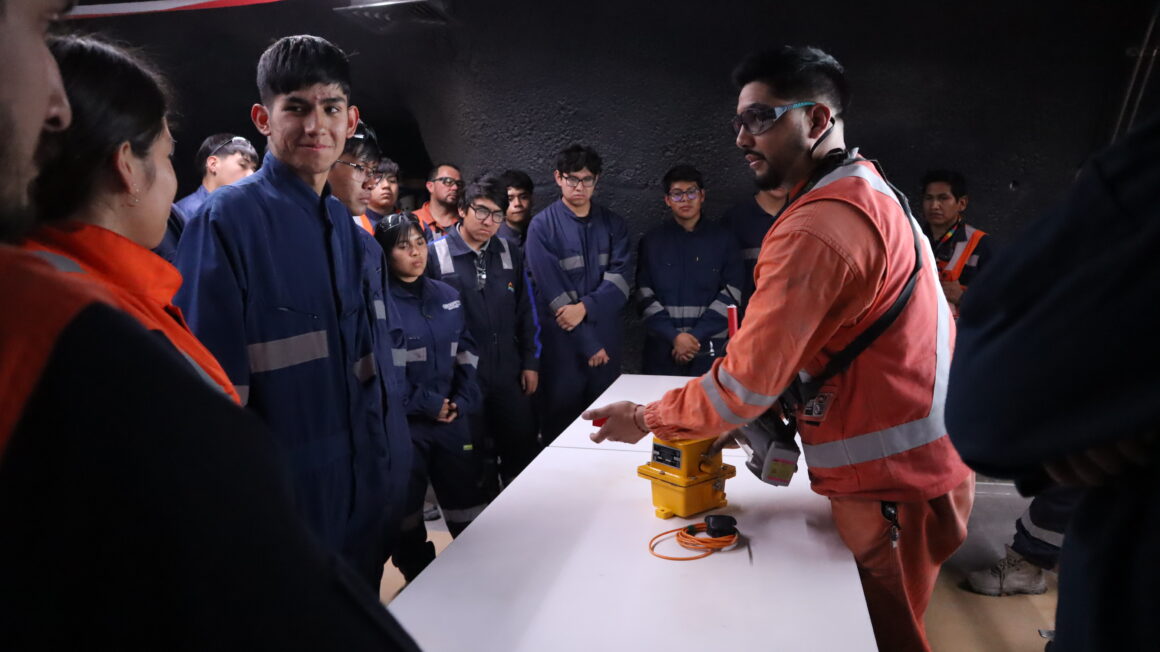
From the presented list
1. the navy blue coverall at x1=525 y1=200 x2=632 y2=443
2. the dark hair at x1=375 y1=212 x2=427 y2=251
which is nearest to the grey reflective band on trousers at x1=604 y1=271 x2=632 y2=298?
the navy blue coverall at x1=525 y1=200 x2=632 y2=443

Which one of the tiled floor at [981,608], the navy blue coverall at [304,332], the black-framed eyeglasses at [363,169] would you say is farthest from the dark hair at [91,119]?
the tiled floor at [981,608]

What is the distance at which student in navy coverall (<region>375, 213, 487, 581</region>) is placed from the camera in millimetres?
2867

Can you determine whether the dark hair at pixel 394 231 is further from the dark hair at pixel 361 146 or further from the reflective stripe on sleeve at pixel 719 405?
the reflective stripe on sleeve at pixel 719 405

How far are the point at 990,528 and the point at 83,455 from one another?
4.02m

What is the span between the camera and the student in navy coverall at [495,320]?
3562 mm

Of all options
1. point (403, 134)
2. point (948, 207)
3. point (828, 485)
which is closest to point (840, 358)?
point (828, 485)

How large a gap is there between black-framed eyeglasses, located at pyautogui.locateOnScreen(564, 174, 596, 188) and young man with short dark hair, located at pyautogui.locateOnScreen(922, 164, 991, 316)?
1.91 metres

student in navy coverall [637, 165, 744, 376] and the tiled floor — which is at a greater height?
student in navy coverall [637, 165, 744, 376]

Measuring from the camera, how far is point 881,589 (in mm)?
1585

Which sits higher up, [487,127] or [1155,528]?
[487,127]

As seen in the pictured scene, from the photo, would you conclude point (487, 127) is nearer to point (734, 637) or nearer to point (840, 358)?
point (840, 358)

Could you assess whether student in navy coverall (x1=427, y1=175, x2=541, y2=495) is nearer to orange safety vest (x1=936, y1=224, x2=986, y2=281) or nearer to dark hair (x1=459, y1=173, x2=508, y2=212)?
dark hair (x1=459, y1=173, x2=508, y2=212)

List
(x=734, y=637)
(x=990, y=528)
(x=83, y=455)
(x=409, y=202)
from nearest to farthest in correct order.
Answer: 1. (x=83, y=455)
2. (x=734, y=637)
3. (x=990, y=528)
4. (x=409, y=202)

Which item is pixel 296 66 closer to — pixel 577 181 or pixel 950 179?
pixel 577 181
